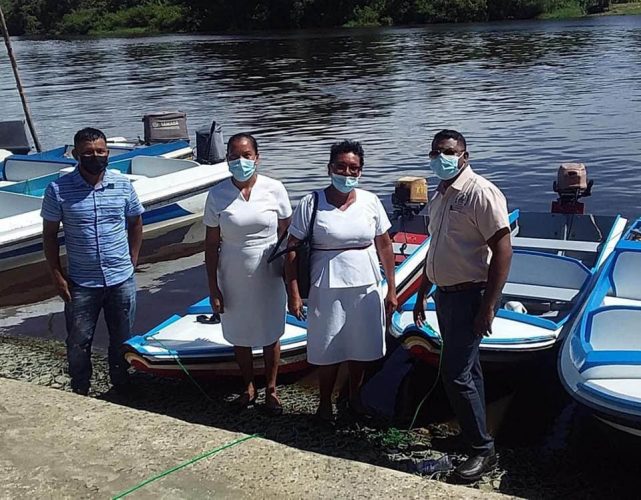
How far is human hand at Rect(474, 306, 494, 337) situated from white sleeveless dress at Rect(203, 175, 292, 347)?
1.43 m

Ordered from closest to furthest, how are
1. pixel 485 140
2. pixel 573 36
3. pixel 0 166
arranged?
1. pixel 0 166
2. pixel 485 140
3. pixel 573 36

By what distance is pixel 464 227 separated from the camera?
13.6 feet

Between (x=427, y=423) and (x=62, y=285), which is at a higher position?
(x=62, y=285)

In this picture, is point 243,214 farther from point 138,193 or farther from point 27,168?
point 27,168

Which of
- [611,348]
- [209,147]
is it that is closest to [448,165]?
[611,348]

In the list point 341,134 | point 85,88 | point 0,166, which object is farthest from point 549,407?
point 85,88

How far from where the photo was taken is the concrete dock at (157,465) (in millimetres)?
3346

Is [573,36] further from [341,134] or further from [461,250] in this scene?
[461,250]

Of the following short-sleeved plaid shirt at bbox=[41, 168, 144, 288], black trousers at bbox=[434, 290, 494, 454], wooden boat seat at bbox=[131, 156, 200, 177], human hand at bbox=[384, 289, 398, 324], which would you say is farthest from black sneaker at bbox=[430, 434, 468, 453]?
wooden boat seat at bbox=[131, 156, 200, 177]

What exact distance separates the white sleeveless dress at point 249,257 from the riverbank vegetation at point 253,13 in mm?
64936

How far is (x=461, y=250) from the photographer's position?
419 cm

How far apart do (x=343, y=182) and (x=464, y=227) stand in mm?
897

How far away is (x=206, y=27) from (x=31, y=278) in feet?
247

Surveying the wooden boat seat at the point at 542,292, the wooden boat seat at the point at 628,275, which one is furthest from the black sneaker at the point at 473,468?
the wooden boat seat at the point at 542,292
